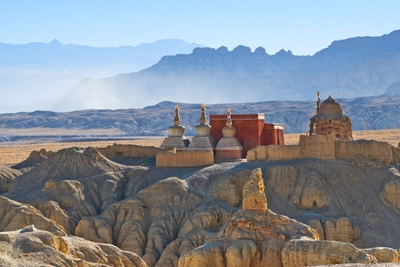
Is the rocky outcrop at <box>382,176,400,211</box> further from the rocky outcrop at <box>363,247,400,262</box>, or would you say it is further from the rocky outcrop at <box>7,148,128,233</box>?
the rocky outcrop at <box>363,247,400,262</box>

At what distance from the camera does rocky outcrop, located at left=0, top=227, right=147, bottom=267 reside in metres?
52.1

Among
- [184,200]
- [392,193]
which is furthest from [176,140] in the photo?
[392,193]

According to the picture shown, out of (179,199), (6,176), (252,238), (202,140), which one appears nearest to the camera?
(252,238)

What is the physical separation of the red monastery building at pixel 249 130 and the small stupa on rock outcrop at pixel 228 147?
68.6 inches

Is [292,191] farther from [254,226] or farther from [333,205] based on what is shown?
[254,226]

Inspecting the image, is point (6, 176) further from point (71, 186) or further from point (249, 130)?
point (249, 130)

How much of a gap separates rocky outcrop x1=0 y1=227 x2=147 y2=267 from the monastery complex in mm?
36254

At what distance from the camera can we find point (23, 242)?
54125 mm

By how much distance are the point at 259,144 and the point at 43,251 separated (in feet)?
175

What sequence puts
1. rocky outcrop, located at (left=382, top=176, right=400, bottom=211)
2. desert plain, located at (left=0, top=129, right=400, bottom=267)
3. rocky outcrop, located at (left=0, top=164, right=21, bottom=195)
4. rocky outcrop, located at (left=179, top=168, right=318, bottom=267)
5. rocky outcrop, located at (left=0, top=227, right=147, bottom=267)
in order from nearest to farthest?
rocky outcrop, located at (left=0, top=227, right=147, bottom=267) → rocky outcrop, located at (left=179, top=168, right=318, bottom=267) → desert plain, located at (left=0, top=129, right=400, bottom=267) → rocky outcrop, located at (left=382, top=176, right=400, bottom=211) → rocky outcrop, located at (left=0, top=164, right=21, bottom=195)

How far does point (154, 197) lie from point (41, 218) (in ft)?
39.3

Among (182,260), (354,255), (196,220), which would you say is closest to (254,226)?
(182,260)

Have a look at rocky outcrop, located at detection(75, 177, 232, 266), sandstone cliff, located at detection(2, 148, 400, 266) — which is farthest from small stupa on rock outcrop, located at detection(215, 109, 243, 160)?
rocky outcrop, located at detection(75, 177, 232, 266)

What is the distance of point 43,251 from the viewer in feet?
178
